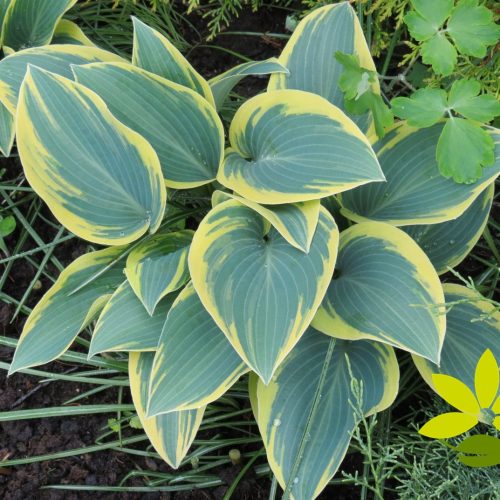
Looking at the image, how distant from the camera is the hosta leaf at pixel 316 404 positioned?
1054mm

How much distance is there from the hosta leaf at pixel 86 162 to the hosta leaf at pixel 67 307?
11 cm

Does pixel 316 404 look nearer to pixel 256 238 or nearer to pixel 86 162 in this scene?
pixel 256 238

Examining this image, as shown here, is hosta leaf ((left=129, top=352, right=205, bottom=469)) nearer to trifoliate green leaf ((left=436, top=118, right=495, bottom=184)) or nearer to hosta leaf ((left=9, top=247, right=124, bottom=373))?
hosta leaf ((left=9, top=247, right=124, bottom=373))

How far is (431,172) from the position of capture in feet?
3.61

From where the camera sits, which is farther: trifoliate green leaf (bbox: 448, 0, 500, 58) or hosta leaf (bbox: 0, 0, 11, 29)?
hosta leaf (bbox: 0, 0, 11, 29)

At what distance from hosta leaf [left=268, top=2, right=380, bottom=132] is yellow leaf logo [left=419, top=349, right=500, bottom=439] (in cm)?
55

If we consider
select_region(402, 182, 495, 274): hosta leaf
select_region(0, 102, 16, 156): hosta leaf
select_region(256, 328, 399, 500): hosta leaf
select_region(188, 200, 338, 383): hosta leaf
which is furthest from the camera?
select_region(0, 102, 16, 156): hosta leaf

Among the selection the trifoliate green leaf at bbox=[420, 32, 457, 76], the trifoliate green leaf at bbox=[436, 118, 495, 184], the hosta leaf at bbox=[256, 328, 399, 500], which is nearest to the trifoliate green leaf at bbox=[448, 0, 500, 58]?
the trifoliate green leaf at bbox=[420, 32, 457, 76]

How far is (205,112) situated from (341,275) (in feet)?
1.21

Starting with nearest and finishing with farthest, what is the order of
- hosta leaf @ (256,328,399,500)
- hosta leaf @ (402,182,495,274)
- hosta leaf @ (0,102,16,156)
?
1. hosta leaf @ (256,328,399,500)
2. hosta leaf @ (402,182,495,274)
3. hosta leaf @ (0,102,16,156)

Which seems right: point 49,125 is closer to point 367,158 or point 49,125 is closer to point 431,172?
point 367,158

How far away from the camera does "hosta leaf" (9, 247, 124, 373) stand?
113cm

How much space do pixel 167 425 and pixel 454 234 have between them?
622mm

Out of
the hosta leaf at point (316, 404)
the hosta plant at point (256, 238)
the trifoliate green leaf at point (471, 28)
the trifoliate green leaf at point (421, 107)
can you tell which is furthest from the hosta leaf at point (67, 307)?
the trifoliate green leaf at point (471, 28)
